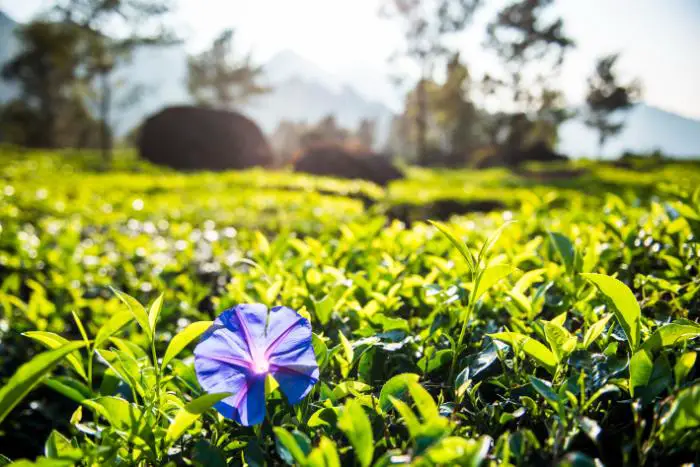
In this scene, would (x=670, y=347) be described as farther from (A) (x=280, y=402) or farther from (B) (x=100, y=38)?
(B) (x=100, y=38)

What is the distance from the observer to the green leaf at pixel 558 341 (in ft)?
2.99

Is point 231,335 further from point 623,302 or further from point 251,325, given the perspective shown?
point 623,302

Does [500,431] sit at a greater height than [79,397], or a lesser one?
greater

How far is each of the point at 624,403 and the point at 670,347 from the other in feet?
0.48

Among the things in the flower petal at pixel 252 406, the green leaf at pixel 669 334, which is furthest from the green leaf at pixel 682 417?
the flower petal at pixel 252 406

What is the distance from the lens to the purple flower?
88cm

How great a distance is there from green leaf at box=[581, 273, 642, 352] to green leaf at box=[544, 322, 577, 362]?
0.32 feet

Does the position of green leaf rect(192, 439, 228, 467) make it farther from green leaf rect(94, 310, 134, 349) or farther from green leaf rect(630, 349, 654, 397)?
green leaf rect(630, 349, 654, 397)

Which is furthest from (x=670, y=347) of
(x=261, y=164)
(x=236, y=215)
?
(x=261, y=164)

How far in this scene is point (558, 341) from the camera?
93 cm

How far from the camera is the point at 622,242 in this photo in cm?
168

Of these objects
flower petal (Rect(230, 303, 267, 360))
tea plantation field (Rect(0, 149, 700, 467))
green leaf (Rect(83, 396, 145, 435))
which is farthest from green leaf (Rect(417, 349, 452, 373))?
green leaf (Rect(83, 396, 145, 435))

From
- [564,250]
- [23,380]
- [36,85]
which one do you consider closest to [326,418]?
[23,380]

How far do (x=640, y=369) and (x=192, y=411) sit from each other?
758 mm
